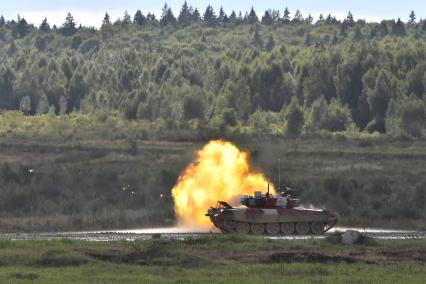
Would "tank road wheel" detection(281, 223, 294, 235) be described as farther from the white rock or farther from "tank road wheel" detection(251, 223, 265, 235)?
the white rock

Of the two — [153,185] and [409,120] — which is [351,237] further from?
[409,120]

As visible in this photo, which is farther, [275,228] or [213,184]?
[213,184]

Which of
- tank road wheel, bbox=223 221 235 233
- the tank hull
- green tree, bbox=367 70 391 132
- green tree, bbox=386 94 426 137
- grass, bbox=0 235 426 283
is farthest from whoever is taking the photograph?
green tree, bbox=367 70 391 132

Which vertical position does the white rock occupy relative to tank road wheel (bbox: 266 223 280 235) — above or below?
above

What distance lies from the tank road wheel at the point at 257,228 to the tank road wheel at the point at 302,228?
1.67 meters

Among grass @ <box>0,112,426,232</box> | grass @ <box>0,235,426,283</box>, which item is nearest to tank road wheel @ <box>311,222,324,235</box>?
grass @ <box>0,112,426,232</box>

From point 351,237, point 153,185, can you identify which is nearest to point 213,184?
point 153,185

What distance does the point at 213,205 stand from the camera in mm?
61469

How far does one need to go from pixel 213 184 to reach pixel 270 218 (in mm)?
6756

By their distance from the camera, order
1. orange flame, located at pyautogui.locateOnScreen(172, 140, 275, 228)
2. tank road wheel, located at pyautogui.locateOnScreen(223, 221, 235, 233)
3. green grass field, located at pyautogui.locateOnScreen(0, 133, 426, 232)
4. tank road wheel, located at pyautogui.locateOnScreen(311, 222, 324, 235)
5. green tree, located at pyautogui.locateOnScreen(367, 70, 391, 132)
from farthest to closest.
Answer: green tree, located at pyautogui.locateOnScreen(367, 70, 391, 132) → green grass field, located at pyautogui.locateOnScreen(0, 133, 426, 232) → orange flame, located at pyautogui.locateOnScreen(172, 140, 275, 228) → tank road wheel, located at pyautogui.locateOnScreen(311, 222, 324, 235) → tank road wheel, located at pyautogui.locateOnScreen(223, 221, 235, 233)

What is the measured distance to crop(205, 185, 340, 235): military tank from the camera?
5562 cm

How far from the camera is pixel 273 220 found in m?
55.9

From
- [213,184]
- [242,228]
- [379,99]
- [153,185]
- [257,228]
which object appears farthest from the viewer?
[379,99]

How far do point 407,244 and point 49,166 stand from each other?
2071 inches
